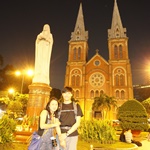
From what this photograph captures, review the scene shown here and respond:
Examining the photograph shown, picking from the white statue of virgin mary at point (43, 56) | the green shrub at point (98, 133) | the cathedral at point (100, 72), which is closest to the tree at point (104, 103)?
→ the cathedral at point (100, 72)

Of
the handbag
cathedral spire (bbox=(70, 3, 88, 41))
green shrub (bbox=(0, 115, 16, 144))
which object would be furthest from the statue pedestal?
cathedral spire (bbox=(70, 3, 88, 41))

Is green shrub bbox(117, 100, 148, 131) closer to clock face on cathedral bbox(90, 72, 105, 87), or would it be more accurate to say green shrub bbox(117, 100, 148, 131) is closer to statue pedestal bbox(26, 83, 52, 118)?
statue pedestal bbox(26, 83, 52, 118)

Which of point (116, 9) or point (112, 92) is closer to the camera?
point (112, 92)

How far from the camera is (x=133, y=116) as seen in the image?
1494 cm

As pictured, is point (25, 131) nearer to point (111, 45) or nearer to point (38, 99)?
point (38, 99)

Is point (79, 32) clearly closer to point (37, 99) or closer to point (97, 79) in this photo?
point (97, 79)

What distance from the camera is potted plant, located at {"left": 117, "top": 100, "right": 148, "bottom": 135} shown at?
46.8 feet

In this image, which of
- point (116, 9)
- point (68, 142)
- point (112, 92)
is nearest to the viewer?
point (68, 142)

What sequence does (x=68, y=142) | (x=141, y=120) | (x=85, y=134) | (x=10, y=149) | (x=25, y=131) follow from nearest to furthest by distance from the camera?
(x=68, y=142), (x=10, y=149), (x=25, y=131), (x=85, y=134), (x=141, y=120)

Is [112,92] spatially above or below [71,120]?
above

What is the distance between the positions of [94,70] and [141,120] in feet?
90.9

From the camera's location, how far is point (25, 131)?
6660 millimetres

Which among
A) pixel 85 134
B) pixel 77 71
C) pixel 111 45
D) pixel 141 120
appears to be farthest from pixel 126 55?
pixel 85 134

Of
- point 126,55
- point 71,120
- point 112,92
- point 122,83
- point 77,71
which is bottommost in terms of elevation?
point 71,120
